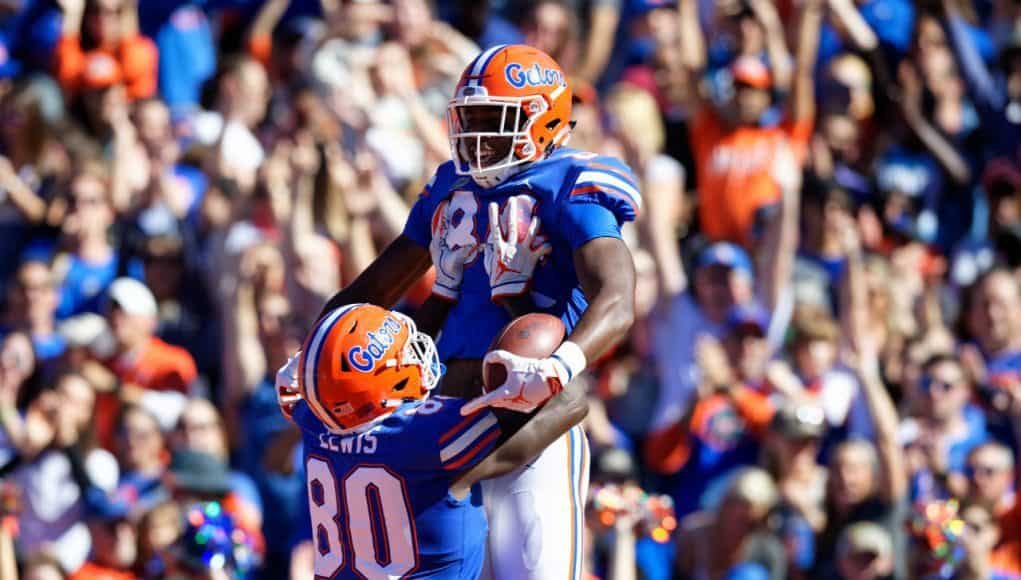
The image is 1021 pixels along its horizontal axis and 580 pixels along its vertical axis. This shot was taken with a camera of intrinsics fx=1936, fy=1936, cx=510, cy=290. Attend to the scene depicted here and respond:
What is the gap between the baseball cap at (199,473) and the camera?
790cm

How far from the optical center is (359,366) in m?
4.94

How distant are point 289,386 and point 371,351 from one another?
455 mm

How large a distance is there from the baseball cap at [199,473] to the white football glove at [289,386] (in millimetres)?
2638

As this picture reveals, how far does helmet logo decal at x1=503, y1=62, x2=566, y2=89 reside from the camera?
5.25 metres

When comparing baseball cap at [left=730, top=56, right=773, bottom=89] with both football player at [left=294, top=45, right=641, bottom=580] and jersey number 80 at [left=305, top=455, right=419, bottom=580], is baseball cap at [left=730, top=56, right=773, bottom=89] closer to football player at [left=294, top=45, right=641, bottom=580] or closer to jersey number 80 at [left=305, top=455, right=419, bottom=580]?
football player at [left=294, top=45, right=641, bottom=580]

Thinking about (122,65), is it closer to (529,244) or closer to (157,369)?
(157,369)

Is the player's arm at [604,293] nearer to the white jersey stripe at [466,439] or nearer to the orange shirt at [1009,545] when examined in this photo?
the white jersey stripe at [466,439]

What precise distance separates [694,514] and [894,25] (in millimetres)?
3601

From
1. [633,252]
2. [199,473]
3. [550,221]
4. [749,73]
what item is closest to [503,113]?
[550,221]

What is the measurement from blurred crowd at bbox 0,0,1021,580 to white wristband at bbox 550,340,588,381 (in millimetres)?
2050

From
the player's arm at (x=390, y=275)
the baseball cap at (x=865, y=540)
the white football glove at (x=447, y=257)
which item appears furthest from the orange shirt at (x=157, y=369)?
the white football glove at (x=447, y=257)

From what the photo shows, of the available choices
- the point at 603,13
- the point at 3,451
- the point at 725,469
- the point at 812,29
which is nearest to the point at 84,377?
the point at 3,451

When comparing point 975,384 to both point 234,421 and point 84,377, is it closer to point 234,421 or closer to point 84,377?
point 234,421

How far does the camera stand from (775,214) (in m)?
9.32
